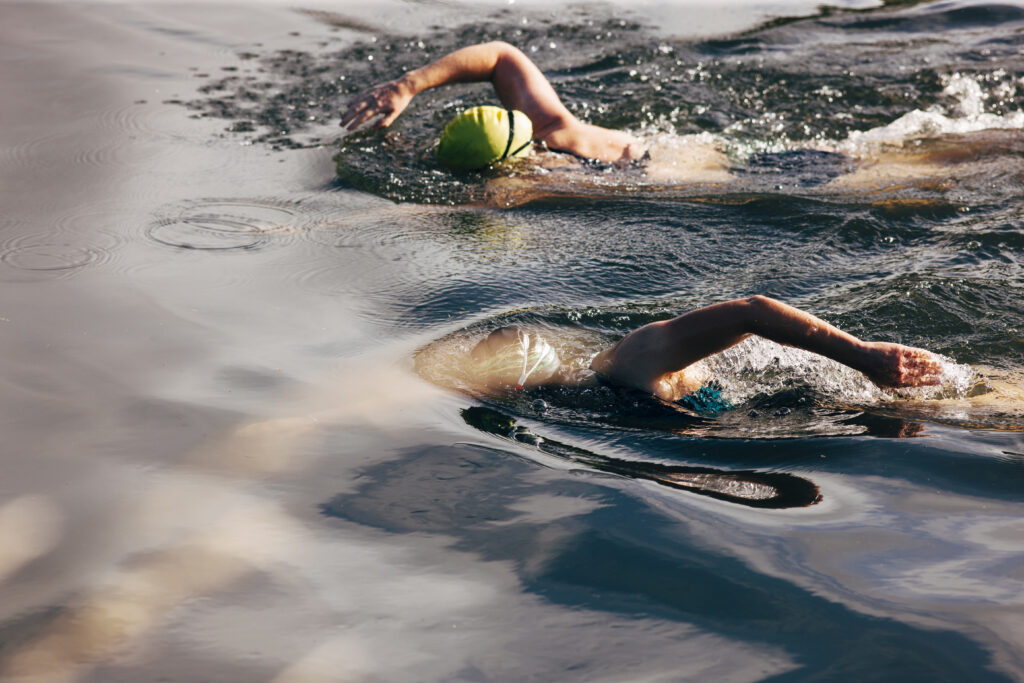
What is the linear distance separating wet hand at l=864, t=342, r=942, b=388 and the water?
22 cm

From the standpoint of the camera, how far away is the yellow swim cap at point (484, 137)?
5980 mm

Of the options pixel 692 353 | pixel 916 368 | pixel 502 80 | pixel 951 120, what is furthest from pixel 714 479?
pixel 951 120

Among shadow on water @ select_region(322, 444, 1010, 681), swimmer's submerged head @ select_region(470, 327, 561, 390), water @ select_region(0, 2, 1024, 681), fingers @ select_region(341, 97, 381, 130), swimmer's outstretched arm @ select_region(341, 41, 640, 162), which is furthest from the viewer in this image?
swimmer's outstretched arm @ select_region(341, 41, 640, 162)

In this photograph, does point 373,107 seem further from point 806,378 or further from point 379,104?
point 806,378

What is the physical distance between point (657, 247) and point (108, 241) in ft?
10.4

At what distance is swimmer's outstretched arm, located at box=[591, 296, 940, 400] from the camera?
327 centimetres

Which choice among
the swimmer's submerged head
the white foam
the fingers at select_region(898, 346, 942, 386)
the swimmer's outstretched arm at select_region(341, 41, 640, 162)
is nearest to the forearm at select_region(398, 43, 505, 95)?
the swimmer's outstretched arm at select_region(341, 41, 640, 162)

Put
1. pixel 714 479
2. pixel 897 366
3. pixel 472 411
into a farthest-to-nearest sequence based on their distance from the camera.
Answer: pixel 472 411 → pixel 897 366 → pixel 714 479

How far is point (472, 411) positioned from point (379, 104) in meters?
3.29

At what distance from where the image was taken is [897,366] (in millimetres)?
3264

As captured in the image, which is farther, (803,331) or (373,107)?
(373,107)

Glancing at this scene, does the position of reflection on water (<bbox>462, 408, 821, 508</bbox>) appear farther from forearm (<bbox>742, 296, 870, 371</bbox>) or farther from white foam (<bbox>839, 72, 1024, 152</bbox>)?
white foam (<bbox>839, 72, 1024, 152</bbox>)

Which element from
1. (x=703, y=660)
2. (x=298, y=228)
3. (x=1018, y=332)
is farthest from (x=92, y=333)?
(x=1018, y=332)

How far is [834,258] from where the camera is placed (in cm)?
533
